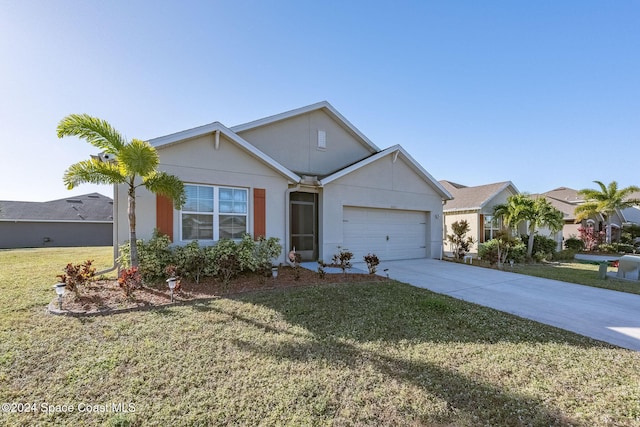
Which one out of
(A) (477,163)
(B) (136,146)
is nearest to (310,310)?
(B) (136,146)

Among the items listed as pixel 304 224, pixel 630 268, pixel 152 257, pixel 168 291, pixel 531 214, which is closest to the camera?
pixel 168 291

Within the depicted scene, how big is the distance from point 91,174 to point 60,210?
25.9m

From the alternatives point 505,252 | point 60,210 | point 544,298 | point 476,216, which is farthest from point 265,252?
point 60,210

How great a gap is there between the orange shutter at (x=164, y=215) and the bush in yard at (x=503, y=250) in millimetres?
13934

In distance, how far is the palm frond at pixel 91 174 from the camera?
7336mm

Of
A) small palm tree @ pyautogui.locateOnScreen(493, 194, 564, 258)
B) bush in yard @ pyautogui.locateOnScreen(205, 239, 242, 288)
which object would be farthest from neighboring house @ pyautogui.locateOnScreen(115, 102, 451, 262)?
small palm tree @ pyautogui.locateOnScreen(493, 194, 564, 258)

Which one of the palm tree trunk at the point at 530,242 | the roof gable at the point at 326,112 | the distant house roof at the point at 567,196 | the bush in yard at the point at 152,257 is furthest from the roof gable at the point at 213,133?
the distant house roof at the point at 567,196

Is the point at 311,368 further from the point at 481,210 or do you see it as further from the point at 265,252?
the point at 481,210

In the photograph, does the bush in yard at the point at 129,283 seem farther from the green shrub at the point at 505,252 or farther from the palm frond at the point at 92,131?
the green shrub at the point at 505,252

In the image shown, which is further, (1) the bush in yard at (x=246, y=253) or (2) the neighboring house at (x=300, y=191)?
(2) the neighboring house at (x=300, y=191)

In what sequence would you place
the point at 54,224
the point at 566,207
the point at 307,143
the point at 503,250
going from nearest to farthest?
the point at 307,143 < the point at 503,250 < the point at 54,224 < the point at 566,207

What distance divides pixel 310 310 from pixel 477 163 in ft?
68.8

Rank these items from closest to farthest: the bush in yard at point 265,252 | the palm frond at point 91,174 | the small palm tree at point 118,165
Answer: the small palm tree at point 118,165 → the palm frond at point 91,174 → the bush in yard at point 265,252

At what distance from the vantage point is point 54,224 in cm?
2494
